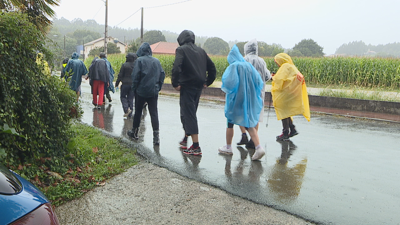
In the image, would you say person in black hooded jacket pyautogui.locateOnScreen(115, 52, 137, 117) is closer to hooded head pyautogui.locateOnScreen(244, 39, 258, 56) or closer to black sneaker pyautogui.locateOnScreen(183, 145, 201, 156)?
hooded head pyautogui.locateOnScreen(244, 39, 258, 56)

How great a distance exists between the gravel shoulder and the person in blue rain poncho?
1576 mm

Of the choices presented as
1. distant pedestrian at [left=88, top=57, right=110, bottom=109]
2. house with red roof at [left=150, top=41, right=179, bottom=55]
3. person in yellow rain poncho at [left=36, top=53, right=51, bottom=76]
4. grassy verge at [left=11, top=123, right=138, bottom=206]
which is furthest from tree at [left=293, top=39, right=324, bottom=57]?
person in yellow rain poncho at [left=36, top=53, right=51, bottom=76]

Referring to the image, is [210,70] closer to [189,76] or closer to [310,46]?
[189,76]

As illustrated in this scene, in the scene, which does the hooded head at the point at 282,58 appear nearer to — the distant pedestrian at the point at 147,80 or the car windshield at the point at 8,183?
the distant pedestrian at the point at 147,80

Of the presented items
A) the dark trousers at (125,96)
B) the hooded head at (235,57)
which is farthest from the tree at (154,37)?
the hooded head at (235,57)

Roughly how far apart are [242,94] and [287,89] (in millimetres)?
1858

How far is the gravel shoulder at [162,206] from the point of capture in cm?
389

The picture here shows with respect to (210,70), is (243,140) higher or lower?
lower

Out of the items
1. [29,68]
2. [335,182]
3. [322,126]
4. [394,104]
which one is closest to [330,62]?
[394,104]

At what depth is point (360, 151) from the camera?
7309 millimetres

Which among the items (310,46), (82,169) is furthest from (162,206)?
(310,46)

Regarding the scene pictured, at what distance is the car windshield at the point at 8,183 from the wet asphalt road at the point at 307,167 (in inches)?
109

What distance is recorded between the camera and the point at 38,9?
316 inches

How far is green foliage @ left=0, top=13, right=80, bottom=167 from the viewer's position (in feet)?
14.4
